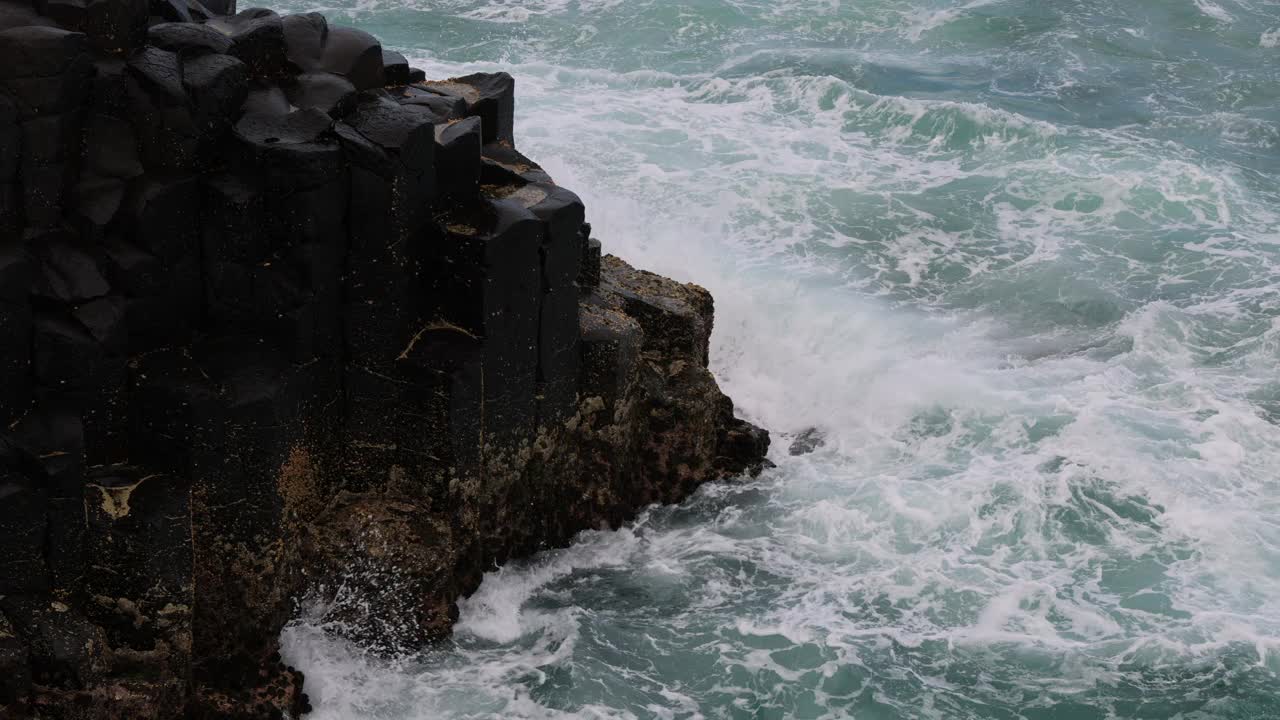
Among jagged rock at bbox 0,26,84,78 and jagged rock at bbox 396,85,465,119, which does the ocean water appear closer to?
jagged rock at bbox 396,85,465,119

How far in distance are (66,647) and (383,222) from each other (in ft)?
12.5

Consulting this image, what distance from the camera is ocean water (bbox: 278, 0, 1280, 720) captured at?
12.8 m

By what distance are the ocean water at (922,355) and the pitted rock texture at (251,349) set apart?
94 centimetres

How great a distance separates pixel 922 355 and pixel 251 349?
360 inches

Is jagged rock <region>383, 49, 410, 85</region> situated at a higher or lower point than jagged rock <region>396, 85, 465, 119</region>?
higher

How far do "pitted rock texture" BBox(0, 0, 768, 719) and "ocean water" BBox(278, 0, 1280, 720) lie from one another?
3.09 feet

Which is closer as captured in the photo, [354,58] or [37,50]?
[37,50]

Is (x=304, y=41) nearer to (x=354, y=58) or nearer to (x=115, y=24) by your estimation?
(x=354, y=58)

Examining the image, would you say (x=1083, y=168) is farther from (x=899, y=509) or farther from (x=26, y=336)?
(x=26, y=336)

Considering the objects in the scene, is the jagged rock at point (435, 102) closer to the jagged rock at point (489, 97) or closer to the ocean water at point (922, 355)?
the jagged rock at point (489, 97)

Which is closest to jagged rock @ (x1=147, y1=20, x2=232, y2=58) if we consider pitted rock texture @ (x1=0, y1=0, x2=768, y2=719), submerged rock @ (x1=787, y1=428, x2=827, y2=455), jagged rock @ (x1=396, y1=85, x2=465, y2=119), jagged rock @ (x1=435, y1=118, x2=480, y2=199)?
pitted rock texture @ (x1=0, y1=0, x2=768, y2=719)

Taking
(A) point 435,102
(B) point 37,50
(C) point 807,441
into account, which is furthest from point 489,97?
(C) point 807,441

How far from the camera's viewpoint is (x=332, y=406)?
12.2 metres

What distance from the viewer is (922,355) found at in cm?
1797
